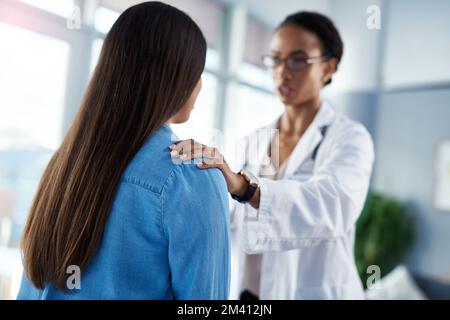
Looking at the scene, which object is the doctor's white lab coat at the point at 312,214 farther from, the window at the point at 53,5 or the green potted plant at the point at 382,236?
the green potted plant at the point at 382,236

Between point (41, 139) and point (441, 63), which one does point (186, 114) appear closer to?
point (41, 139)

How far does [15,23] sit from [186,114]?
1.10 meters

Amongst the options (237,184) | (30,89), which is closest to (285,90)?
(237,184)

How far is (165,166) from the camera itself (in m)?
0.60

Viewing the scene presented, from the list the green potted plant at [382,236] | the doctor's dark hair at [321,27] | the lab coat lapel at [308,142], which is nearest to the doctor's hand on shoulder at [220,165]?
the lab coat lapel at [308,142]

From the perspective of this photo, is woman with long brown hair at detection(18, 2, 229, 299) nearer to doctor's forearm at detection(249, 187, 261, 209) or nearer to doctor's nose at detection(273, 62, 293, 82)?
doctor's forearm at detection(249, 187, 261, 209)

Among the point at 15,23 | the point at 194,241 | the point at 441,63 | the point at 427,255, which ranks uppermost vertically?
the point at 441,63

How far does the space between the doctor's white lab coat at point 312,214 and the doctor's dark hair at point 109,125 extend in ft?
1.08

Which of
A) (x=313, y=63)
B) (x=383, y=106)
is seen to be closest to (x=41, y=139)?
(x=313, y=63)

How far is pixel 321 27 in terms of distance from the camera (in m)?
1.15

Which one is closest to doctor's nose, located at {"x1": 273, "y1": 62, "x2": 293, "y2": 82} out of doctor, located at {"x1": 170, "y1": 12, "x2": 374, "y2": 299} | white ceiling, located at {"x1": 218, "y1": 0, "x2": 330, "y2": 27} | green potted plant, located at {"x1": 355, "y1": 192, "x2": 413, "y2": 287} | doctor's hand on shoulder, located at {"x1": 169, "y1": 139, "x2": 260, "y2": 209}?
doctor, located at {"x1": 170, "y1": 12, "x2": 374, "y2": 299}

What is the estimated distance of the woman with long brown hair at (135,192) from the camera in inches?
23.2

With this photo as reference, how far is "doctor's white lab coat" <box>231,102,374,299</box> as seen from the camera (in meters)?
0.91

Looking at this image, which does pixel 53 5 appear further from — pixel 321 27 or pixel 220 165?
pixel 220 165
